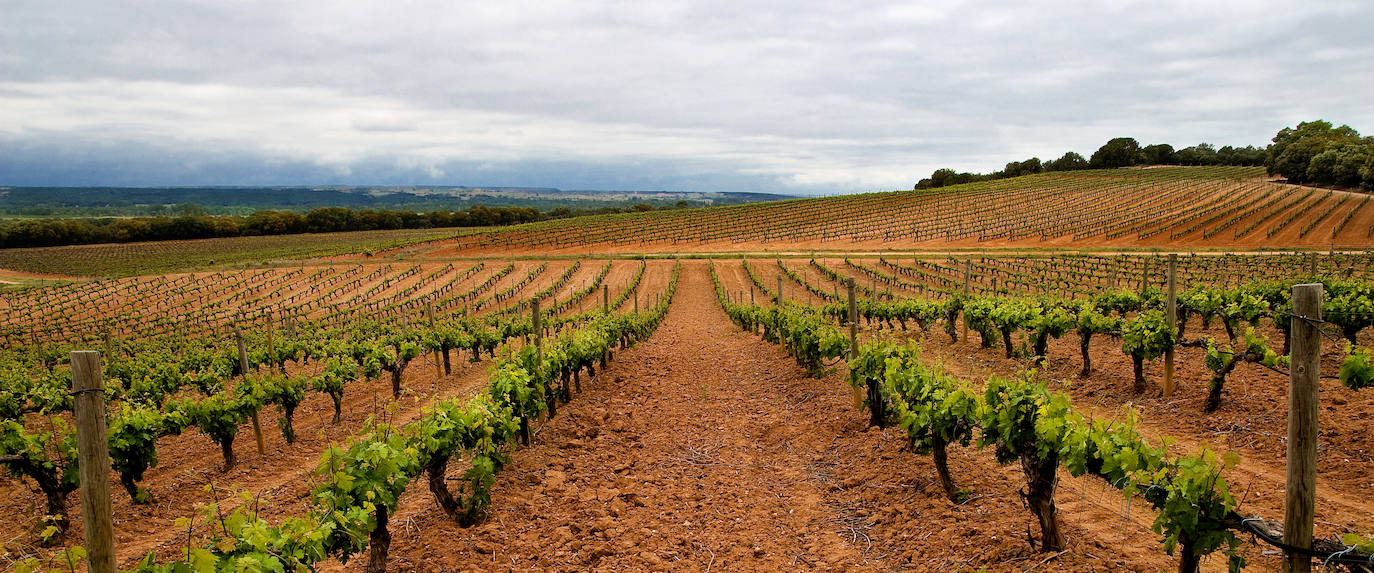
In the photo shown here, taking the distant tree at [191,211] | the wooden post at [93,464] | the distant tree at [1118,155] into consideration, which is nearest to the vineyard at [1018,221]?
the distant tree at [1118,155]

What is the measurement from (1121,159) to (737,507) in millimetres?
128749

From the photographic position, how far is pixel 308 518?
14.5 ft

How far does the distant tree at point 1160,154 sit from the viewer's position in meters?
110

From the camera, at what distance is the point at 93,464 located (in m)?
3.49

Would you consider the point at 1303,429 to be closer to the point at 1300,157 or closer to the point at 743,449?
the point at 743,449

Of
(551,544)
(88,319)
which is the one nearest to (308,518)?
(551,544)

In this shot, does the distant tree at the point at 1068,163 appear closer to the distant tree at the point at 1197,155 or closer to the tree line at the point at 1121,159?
the tree line at the point at 1121,159

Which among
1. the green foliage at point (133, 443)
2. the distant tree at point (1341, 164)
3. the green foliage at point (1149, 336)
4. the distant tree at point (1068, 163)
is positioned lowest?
the green foliage at point (133, 443)

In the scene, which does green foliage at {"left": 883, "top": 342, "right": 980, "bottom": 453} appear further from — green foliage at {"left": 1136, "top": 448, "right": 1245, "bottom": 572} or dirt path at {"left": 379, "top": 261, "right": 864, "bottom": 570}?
green foliage at {"left": 1136, "top": 448, "right": 1245, "bottom": 572}

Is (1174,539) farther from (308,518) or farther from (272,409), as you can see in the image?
(272,409)

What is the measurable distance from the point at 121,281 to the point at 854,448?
191 feet

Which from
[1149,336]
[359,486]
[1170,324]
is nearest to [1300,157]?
[1170,324]

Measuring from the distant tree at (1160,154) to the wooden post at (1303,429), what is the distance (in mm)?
133452

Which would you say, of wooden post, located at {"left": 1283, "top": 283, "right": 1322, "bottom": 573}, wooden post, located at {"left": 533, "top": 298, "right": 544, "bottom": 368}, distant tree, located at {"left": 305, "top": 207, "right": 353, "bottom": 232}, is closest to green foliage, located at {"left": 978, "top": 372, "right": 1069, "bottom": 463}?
wooden post, located at {"left": 1283, "top": 283, "right": 1322, "bottom": 573}
